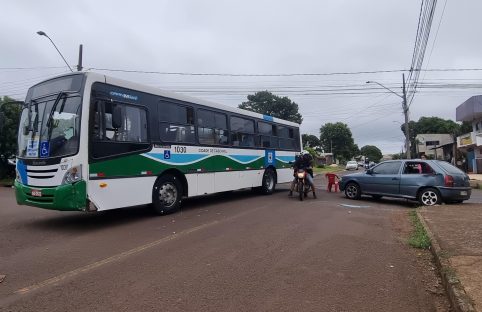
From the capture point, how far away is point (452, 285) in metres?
4.37

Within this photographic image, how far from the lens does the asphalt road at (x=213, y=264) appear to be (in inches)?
167

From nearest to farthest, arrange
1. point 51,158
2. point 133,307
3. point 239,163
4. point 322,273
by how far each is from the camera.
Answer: point 133,307
point 322,273
point 51,158
point 239,163

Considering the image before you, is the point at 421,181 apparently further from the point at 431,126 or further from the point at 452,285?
the point at 431,126

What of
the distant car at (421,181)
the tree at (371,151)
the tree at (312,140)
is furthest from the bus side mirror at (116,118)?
the tree at (371,151)

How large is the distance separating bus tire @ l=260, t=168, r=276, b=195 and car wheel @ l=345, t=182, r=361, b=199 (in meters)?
2.95

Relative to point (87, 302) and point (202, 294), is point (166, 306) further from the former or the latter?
point (87, 302)

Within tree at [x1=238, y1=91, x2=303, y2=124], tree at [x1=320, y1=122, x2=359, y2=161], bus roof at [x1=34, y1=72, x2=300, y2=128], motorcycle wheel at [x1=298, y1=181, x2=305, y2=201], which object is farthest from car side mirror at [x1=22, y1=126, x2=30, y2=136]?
tree at [x1=320, y1=122, x2=359, y2=161]

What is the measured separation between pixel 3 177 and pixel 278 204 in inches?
811

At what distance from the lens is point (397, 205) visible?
12.8 metres

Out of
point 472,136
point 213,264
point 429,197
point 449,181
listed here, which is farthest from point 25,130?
point 472,136

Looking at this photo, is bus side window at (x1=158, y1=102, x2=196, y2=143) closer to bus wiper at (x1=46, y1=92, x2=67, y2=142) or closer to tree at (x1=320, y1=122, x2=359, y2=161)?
bus wiper at (x1=46, y1=92, x2=67, y2=142)

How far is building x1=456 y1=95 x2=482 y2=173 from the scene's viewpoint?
3284 centimetres

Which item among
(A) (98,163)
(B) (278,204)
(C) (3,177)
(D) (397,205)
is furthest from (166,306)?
(C) (3,177)

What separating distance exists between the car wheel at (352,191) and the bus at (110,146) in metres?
5.24
